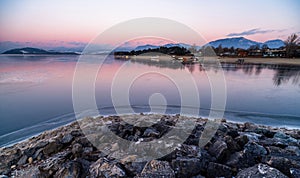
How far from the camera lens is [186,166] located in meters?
1.81

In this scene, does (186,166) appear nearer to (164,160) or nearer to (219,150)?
(164,160)

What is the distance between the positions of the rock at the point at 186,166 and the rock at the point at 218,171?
103 mm

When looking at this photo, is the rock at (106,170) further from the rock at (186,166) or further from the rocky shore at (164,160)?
the rock at (186,166)

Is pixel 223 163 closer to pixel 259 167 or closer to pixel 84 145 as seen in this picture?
pixel 259 167

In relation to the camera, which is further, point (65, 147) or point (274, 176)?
point (65, 147)

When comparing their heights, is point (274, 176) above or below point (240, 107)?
above

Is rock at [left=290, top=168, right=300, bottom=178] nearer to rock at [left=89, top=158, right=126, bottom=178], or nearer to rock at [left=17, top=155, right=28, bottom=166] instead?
rock at [left=89, top=158, right=126, bottom=178]

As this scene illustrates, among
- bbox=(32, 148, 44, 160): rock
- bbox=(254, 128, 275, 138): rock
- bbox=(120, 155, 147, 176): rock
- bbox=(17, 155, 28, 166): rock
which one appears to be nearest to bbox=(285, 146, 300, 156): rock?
bbox=(254, 128, 275, 138): rock

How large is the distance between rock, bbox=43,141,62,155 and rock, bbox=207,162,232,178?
76.4 inches

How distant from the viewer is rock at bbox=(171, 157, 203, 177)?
179 cm

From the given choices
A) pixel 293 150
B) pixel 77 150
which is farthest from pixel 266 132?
pixel 77 150

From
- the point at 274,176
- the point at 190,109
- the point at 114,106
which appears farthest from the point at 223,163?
→ the point at 114,106

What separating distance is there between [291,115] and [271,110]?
1.82 ft

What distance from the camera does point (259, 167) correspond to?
1.71 metres
